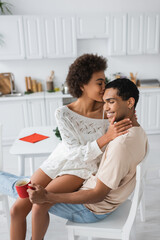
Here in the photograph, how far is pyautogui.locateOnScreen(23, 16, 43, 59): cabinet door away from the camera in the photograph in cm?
376

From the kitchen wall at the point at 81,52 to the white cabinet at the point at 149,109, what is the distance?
2.19ft

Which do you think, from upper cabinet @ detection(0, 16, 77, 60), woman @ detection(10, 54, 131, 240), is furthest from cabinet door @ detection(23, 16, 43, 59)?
woman @ detection(10, 54, 131, 240)

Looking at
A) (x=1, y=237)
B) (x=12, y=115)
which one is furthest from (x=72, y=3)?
(x=1, y=237)

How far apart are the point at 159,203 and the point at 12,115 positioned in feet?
8.84

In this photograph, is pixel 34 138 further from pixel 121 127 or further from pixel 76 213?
pixel 121 127

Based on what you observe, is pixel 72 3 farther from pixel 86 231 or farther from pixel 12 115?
pixel 86 231

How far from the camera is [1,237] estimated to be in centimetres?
195

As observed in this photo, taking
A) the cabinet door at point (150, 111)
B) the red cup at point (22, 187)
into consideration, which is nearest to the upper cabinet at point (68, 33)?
the cabinet door at point (150, 111)

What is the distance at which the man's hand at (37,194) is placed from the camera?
3.79 feet

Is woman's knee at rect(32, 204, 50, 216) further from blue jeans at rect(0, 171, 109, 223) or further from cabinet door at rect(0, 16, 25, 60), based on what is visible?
cabinet door at rect(0, 16, 25, 60)

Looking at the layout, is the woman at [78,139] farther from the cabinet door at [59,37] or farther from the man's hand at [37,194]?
the cabinet door at [59,37]

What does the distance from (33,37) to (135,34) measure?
1721mm

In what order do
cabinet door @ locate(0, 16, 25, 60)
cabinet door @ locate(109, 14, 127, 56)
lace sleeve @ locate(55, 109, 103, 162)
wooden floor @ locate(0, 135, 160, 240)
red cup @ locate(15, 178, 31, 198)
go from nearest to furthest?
red cup @ locate(15, 178, 31, 198), lace sleeve @ locate(55, 109, 103, 162), wooden floor @ locate(0, 135, 160, 240), cabinet door @ locate(0, 16, 25, 60), cabinet door @ locate(109, 14, 127, 56)

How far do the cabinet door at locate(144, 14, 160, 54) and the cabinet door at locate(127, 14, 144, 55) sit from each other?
91 millimetres
